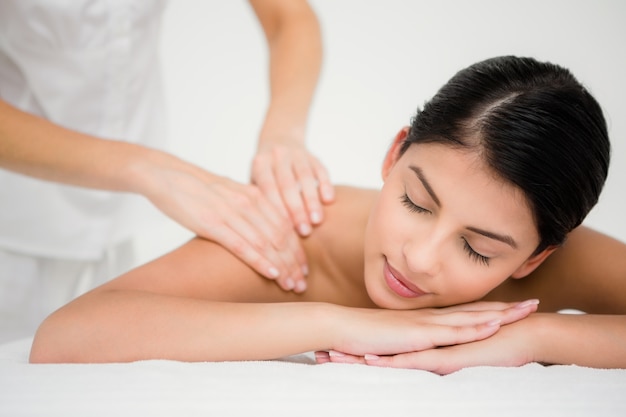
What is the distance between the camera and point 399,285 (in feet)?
4.48

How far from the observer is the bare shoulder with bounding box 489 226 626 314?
5.02 ft

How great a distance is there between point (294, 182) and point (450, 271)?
42 cm

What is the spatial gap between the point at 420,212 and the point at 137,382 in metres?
0.55

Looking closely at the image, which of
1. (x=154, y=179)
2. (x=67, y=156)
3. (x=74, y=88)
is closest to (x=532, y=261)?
(x=154, y=179)

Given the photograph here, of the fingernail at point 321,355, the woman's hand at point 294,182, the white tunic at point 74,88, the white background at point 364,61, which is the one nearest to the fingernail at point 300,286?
the woman's hand at point 294,182

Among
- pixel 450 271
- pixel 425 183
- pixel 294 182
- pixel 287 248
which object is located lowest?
pixel 287 248

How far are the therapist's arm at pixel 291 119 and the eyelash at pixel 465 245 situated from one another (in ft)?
1.00

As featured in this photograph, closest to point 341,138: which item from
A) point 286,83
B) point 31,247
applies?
point 286,83

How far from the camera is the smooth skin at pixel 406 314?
125cm

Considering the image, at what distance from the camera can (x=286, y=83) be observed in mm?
1784

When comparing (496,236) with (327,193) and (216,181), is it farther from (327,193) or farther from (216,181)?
(216,181)

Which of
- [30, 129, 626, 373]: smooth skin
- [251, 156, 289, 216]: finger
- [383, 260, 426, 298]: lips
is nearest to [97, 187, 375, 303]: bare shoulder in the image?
[30, 129, 626, 373]: smooth skin

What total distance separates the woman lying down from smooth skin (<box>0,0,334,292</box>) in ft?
0.56

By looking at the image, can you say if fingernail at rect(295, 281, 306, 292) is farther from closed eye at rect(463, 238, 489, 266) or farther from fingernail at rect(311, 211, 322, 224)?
closed eye at rect(463, 238, 489, 266)
